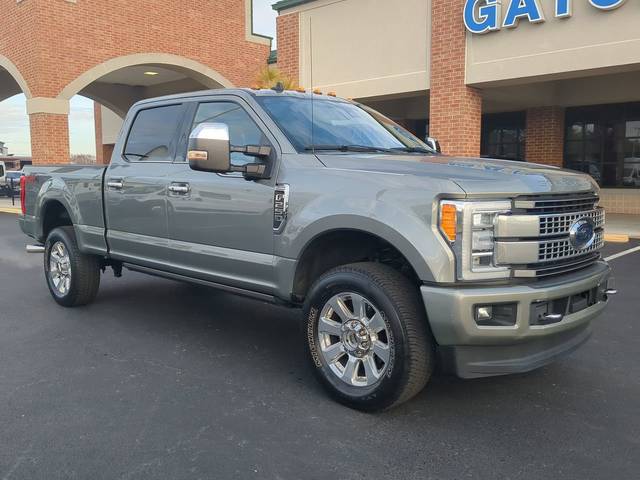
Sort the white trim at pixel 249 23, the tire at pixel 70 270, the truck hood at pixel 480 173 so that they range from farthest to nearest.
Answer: the white trim at pixel 249 23
the tire at pixel 70 270
the truck hood at pixel 480 173

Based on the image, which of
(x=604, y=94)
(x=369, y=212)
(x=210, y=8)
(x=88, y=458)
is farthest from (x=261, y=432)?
(x=210, y=8)

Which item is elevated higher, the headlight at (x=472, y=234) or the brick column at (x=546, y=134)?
the brick column at (x=546, y=134)

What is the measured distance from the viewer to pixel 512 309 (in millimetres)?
3264

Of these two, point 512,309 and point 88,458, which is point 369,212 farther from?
point 88,458

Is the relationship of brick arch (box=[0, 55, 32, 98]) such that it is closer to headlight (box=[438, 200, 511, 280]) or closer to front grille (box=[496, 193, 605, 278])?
headlight (box=[438, 200, 511, 280])

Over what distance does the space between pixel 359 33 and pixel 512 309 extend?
12688 mm

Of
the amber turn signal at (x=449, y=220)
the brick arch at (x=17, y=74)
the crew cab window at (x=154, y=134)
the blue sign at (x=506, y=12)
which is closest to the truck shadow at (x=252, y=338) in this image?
the amber turn signal at (x=449, y=220)

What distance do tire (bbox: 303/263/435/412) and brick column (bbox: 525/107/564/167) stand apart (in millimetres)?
14210

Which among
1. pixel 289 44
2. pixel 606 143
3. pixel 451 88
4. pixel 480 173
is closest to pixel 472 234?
pixel 480 173

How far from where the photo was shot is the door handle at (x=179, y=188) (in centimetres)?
476

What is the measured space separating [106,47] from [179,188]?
15966mm

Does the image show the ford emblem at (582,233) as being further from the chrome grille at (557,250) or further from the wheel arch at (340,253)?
the wheel arch at (340,253)

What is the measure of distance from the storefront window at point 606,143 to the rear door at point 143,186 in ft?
45.8

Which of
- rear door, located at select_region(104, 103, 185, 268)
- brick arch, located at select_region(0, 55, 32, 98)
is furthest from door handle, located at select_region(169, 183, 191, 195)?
brick arch, located at select_region(0, 55, 32, 98)
